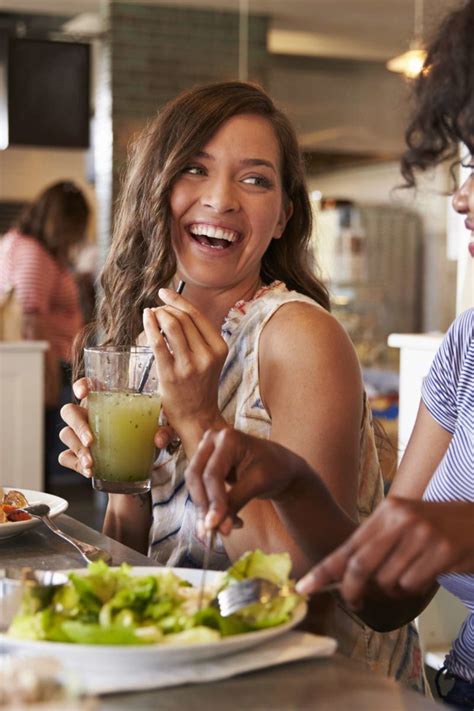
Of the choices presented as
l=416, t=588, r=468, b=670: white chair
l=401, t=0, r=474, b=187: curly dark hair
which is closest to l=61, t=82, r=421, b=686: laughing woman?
l=401, t=0, r=474, b=187: curly dark hair

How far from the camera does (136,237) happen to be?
208 centimetres

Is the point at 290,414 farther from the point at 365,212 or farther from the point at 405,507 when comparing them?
the point at 365,212

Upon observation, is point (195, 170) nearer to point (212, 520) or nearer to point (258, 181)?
point (258, 181)

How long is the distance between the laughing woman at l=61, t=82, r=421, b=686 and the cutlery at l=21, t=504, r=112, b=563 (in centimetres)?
9

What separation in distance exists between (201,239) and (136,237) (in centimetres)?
19

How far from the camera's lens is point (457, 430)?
5.13 feet

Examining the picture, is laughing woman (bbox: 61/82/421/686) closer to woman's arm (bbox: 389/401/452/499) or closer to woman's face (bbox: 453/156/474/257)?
woman's arm (bbox: 389/401/452/499)

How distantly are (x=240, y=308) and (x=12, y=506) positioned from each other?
527 millimetres

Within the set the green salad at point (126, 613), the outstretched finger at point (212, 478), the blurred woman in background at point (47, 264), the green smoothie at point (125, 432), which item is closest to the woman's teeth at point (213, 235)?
the green smoothie at point (125, 432)

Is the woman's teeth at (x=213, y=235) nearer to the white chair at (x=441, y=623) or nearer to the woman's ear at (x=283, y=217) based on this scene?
the woman's ear at (x=283, y=217)

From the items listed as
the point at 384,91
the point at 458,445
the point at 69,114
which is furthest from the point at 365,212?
the point at 458,445

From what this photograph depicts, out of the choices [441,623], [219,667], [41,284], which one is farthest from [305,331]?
[41,284]

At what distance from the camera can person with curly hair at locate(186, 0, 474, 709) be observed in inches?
40.5

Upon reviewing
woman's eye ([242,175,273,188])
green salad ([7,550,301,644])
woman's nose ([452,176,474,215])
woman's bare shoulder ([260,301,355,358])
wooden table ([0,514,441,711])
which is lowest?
wooden table ([0,514,441,711])
